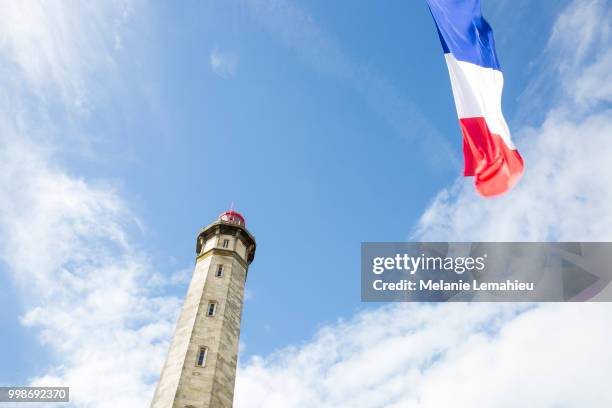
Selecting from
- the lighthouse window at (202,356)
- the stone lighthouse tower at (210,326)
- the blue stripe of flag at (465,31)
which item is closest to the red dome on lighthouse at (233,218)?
the stone lighthouse tower at (210,326)

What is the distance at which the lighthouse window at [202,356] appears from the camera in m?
30.7

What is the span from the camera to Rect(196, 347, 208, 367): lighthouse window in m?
30.7

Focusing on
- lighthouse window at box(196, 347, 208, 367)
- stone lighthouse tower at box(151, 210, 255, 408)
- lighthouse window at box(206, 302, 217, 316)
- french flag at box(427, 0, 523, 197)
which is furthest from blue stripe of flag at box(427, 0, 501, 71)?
lighthouse window at box(206, 302, 217, 316)

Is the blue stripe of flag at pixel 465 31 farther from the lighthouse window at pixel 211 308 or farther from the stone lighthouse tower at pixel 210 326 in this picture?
the lighthouse window at pixel 211 308

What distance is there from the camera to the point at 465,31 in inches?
605

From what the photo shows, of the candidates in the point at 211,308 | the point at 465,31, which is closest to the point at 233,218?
the point at 211,308

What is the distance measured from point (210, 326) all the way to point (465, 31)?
2551 cm

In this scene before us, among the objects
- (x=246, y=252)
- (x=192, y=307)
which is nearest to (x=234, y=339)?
(x=192, y=307)

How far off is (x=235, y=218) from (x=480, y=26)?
111 feet

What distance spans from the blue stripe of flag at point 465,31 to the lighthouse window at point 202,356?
23.8m

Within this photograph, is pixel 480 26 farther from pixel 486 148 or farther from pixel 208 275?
pixel 208 275

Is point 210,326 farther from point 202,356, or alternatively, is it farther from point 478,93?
point 478,93

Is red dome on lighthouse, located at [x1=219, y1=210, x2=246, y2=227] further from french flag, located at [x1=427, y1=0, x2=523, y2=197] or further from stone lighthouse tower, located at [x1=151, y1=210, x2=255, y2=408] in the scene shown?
french flag, located at [x1=427, y1=0, x2=523, y2=197]

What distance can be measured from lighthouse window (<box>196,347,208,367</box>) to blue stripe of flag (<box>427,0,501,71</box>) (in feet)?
78.2
